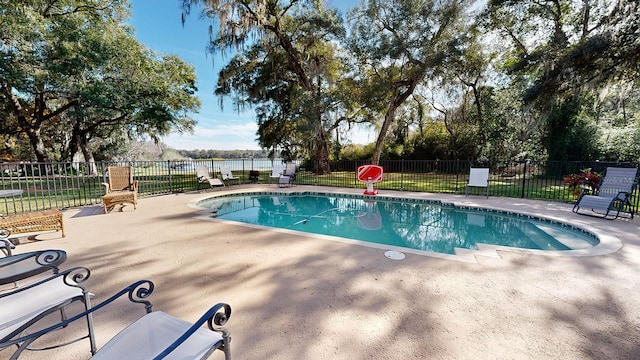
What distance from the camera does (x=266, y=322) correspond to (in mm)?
1955

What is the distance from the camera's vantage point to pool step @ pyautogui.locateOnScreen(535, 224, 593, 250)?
4.11 m

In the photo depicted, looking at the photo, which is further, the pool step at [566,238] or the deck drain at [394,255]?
the pool step at [566,238]

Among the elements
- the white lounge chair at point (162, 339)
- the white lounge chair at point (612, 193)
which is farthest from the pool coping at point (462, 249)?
the white lounge chair at point (162, 339)

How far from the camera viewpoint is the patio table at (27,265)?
1658mm

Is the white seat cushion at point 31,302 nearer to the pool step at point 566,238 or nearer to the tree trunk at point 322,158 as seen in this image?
the pool step at point 566,238

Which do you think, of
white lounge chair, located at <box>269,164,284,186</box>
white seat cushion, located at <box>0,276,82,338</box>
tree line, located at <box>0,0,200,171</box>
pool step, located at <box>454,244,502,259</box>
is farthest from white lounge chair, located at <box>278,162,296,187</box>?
white seat cushion, located at <box>0,276,82,338</box>

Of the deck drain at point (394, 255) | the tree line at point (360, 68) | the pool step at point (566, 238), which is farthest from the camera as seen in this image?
the tree line at point (360, 68)

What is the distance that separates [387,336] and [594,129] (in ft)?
49.4

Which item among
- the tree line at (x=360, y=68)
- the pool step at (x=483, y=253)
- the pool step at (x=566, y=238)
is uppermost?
the tree line at (x=360, y=68)

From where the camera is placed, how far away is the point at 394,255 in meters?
3.27

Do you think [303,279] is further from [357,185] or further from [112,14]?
[112,14]

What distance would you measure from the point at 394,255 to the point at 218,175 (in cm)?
1124

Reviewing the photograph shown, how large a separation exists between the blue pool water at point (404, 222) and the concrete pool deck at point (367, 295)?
0.96 metres

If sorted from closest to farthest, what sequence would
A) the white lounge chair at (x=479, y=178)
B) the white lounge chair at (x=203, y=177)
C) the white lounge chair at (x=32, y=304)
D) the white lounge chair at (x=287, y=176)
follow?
the white lounge chair at (x=32, y=304) < the white lounge chair at (x=479, y=178) < the white lounge chair at (x=203, y=177) < the white lounge chair at (x=287, y=176)
